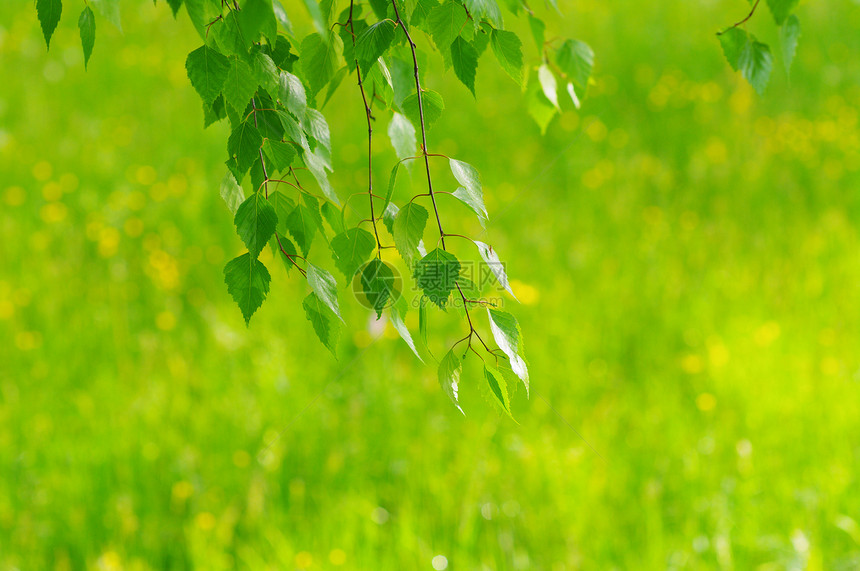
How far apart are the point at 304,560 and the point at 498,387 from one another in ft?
4.25

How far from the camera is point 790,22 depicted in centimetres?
98

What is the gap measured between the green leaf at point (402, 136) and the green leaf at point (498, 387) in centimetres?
32

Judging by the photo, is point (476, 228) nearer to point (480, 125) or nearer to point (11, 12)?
point (480, 125)

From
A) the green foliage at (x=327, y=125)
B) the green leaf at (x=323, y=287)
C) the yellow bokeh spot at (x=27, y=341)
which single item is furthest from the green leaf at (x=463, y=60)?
the yellow bokeh spot at (x=27, y=341)

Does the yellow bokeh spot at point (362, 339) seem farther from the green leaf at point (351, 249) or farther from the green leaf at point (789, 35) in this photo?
the green leaf at point (789, 35)

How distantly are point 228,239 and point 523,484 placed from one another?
208 centimetres

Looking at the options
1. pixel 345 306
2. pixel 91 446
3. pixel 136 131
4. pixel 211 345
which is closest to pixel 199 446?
pixel 91 446

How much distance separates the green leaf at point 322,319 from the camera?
87 centimetres

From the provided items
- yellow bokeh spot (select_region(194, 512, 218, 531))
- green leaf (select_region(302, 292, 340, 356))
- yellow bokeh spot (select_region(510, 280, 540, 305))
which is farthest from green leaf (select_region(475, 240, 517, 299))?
yellow bokeh spot (select_region(510, 280, 540, 305))

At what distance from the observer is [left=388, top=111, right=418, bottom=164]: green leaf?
0.93 m

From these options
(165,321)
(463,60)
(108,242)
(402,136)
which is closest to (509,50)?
(463,60)

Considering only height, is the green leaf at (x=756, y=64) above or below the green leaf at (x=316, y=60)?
below

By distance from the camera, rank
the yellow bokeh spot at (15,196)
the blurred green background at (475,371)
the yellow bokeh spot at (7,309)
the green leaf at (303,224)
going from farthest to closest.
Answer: the yellow bokeh spot at (15,196)
the yellow bokeh spot at (7,309)
the blurred green background at (475,371)
the green leaf at (303,224)

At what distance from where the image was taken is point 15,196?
12.0ft
